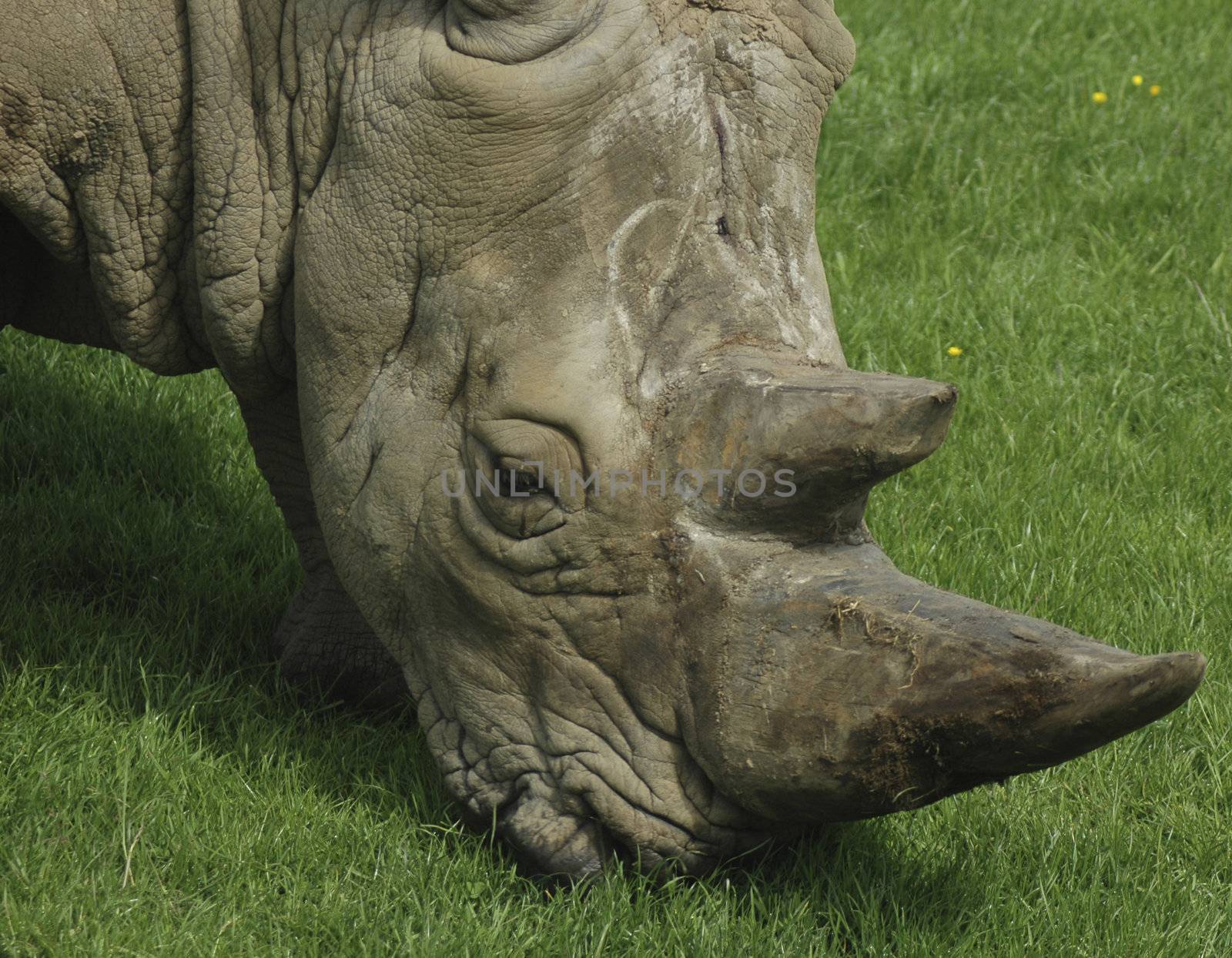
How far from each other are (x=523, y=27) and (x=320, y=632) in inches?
76.9

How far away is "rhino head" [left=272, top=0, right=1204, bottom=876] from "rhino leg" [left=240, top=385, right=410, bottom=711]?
0.96 metres

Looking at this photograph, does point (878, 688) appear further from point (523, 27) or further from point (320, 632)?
point (320, 632)

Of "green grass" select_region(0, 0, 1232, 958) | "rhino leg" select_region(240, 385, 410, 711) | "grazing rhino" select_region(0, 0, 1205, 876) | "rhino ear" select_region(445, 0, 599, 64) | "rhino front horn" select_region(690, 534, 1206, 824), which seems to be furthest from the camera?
"rhino leg" select_region(240, 385, 410, 711)

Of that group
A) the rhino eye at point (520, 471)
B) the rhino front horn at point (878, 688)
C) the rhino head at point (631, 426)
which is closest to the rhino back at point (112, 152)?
the rhino head at point (631, 426)

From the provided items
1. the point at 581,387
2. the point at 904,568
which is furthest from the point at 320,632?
the point at 904,568

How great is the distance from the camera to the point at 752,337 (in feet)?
11.6

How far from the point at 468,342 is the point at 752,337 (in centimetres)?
60

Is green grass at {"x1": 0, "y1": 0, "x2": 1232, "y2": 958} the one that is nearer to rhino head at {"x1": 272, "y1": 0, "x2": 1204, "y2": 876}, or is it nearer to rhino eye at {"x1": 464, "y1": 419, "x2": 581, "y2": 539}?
rhino head at {"x1": 272, "y1": 0, "x2": 1204, "y2": 876}

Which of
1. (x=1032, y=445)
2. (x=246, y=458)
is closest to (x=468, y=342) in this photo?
(x=246, y=458)

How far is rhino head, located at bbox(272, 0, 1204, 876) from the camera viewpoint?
133 inches

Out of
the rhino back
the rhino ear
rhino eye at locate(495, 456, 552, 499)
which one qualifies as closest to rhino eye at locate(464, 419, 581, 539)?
rhino eye at locate(495, 456, 552, 499)

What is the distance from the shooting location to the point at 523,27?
353 cm

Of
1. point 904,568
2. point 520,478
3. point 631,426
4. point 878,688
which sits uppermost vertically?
point 631,426

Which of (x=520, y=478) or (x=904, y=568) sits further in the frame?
(x=904, y=568)
